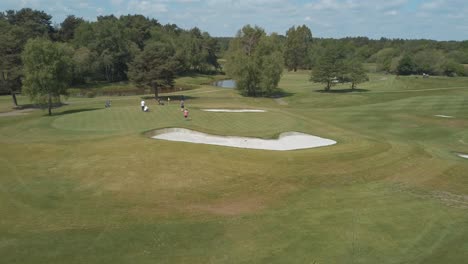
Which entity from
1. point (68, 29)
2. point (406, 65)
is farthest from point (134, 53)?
point (406, 65)

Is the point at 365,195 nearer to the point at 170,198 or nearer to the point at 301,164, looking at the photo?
the point at 301,164

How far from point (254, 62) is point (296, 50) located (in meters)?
91.7

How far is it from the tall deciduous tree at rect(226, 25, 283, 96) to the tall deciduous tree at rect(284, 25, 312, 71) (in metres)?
81.0

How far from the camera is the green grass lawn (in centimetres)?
1495

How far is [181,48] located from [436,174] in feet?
413

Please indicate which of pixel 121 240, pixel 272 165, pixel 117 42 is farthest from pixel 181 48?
pixel 121 240

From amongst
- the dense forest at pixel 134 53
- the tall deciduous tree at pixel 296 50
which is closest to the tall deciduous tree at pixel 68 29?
the dense forest at pixel 134 53

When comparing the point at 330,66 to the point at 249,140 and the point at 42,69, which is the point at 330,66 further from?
the point at 42,69

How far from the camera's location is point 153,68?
7225 cm

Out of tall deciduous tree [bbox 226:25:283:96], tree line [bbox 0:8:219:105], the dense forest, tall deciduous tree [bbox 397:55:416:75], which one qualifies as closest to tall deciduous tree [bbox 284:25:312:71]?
the dense forest

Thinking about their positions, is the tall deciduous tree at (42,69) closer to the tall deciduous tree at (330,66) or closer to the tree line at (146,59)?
the tree line at (146,59)

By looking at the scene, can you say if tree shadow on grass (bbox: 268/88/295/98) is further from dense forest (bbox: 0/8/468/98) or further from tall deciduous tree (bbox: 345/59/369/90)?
tall deciduous tree (bbox: 345/59/369/90)

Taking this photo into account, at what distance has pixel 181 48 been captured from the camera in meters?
142

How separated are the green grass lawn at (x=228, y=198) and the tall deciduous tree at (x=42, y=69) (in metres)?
15.0
